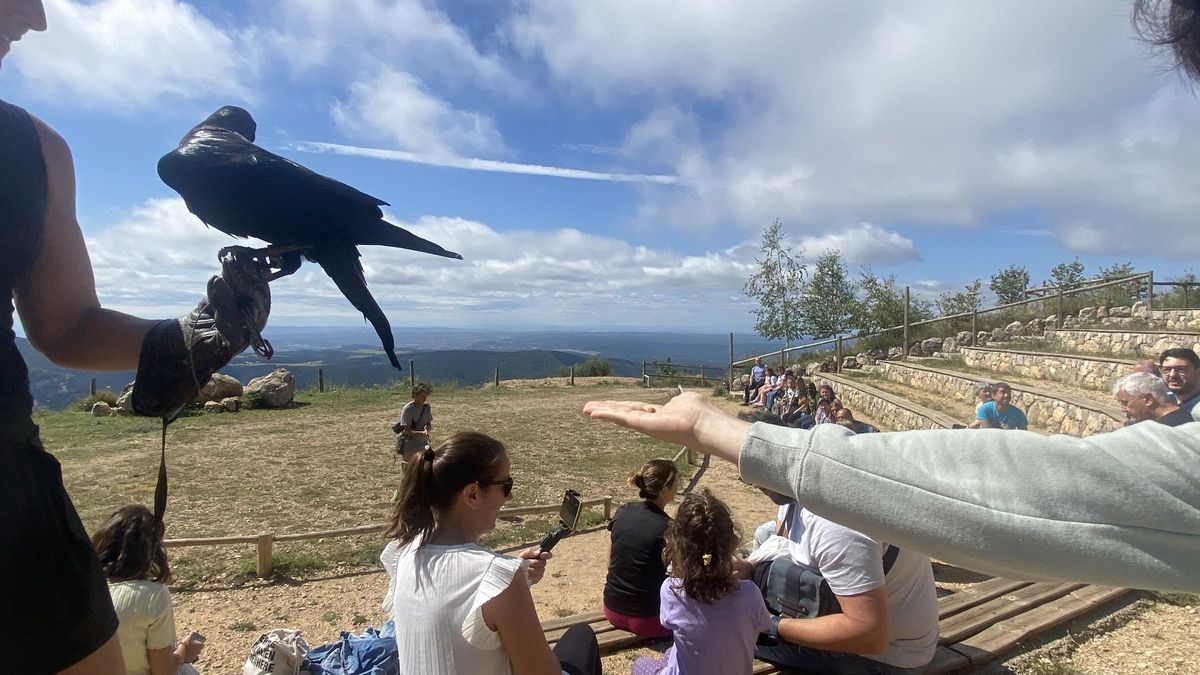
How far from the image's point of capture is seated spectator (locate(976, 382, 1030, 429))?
249 inches

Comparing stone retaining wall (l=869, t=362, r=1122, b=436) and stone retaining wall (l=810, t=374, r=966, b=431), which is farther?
stone retaining wall (l=810, t=374, r=966, b=431)

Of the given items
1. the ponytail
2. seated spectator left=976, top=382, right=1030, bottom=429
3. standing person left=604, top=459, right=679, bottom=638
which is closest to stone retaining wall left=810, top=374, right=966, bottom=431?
seated spectator left=976, top=382, right=1030, bottom=429

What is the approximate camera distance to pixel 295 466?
31.1 ft

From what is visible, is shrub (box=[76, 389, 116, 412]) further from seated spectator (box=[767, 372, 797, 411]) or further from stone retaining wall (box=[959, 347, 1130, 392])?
stone retaining wall (box=[959, 347, 1130, 392])

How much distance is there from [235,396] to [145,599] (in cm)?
1472

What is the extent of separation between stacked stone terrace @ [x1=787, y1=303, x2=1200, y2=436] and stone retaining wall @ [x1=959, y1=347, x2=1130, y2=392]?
0.02 meters

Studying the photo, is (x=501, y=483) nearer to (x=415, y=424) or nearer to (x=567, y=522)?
(x=567, y=522)

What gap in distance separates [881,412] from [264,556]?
10.9m

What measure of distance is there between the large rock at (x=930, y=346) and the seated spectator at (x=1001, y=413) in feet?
36.6

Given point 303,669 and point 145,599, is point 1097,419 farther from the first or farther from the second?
point 145,599

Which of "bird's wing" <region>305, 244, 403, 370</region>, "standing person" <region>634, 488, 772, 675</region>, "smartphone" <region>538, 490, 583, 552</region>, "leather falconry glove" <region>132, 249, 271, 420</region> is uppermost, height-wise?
"bird's wing" <region>305, 244, 403, 370</region>

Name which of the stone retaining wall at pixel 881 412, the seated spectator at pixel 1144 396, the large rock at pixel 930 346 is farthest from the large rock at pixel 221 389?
the large rock at pixel 930 346

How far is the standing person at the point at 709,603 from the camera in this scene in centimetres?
240

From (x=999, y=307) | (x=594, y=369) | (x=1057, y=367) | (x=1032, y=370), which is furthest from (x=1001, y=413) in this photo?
(x=594, y=369)
